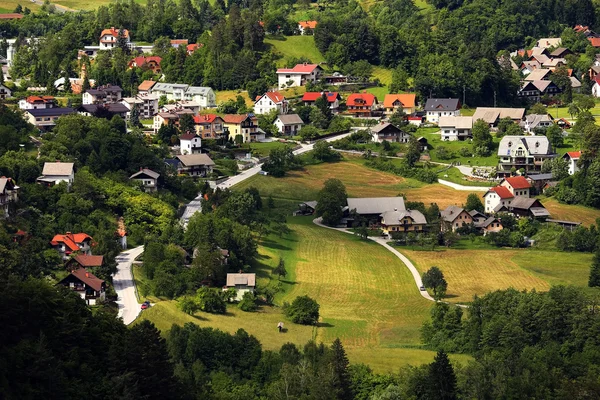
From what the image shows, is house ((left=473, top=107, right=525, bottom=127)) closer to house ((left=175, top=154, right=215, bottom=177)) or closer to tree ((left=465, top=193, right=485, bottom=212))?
tree ((left=465, top=193, right=485, bottom=212))

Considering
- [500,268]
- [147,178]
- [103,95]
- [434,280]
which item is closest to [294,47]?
[103,95]

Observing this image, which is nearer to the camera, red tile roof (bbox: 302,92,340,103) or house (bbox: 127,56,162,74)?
red tile roof (bbox: 302,92,340,103)

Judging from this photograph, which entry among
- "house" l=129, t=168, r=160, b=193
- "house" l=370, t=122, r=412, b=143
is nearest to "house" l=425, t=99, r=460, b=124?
"house" l=370, t=122, r=412, b=143

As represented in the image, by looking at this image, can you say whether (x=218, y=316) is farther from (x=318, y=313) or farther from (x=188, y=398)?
(x=188, y=398)

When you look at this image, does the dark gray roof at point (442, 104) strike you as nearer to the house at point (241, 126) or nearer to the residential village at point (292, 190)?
the residential village at point (292, 190)

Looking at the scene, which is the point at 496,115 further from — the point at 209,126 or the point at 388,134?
the point at 209,126

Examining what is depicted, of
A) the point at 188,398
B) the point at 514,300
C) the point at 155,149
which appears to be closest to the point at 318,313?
the point at 514,300
